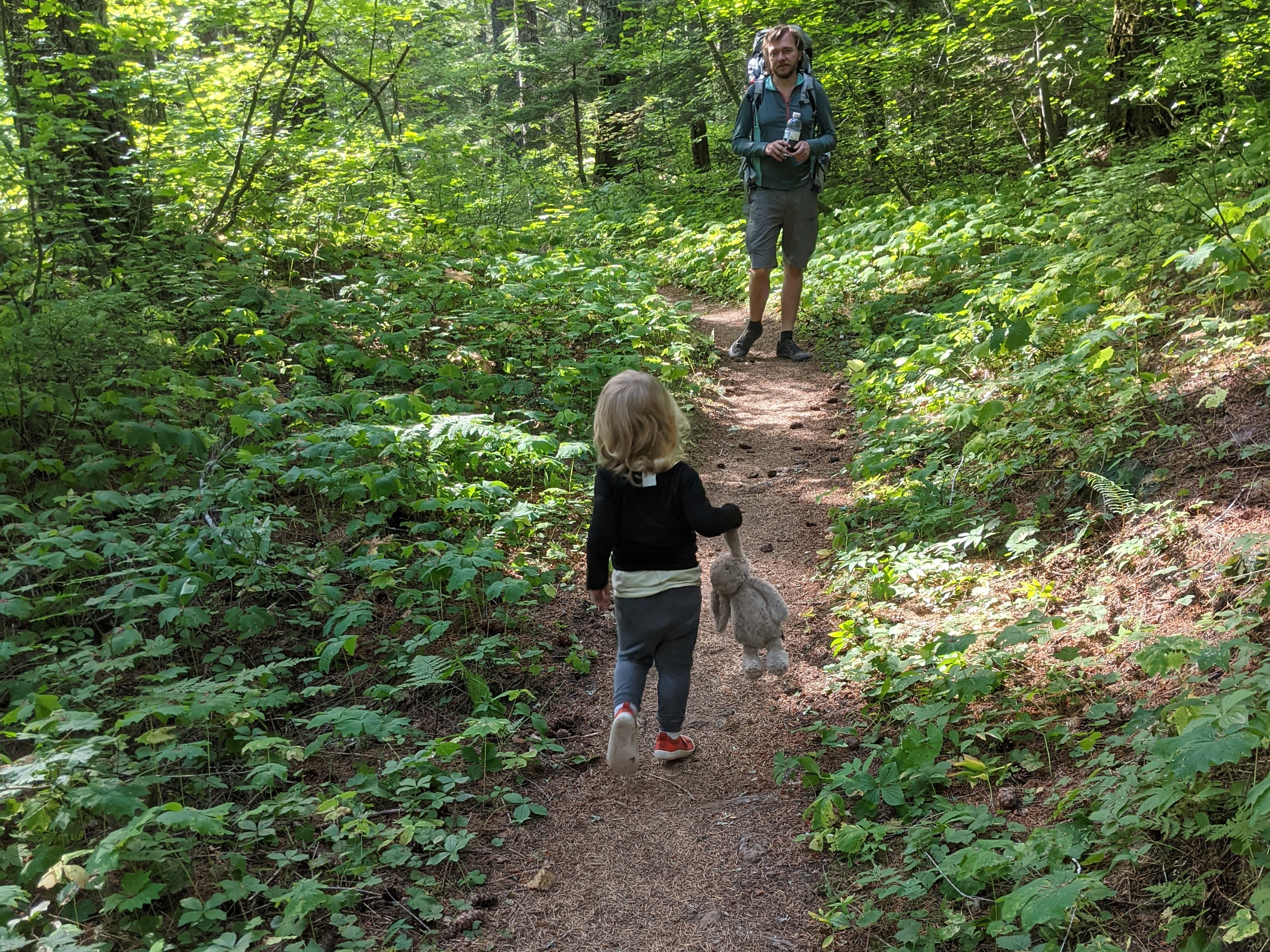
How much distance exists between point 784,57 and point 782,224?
1.47 metres

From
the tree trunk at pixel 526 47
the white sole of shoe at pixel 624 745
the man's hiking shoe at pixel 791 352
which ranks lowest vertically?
the white sole of shoe at pixel 624 745

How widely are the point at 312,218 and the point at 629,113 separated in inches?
360

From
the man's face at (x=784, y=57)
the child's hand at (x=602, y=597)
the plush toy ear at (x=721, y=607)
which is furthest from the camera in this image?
the man's face at (x=784, y=57)

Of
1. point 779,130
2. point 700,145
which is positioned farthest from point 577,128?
point 779,130

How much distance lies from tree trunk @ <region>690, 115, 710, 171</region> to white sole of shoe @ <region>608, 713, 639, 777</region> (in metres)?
14.8

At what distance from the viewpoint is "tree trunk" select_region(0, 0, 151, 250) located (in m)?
6.26

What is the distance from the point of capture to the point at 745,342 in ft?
28.6

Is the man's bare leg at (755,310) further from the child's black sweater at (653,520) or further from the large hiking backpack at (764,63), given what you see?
the child's black sweater at (653,520)

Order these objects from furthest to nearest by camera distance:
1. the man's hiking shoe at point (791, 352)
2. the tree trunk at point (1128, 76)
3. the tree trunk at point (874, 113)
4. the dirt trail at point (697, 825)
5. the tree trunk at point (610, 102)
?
the tree trunk at point (610, 102) → the tree trunk at point (874, 113) → the man's hiking shoe at point (791, 352) → the tree trunk at point (1128, 76) → the dirt trail at point (697, 825)

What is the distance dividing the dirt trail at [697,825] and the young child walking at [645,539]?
0.87 ft

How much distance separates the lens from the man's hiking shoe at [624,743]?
3.38 meters

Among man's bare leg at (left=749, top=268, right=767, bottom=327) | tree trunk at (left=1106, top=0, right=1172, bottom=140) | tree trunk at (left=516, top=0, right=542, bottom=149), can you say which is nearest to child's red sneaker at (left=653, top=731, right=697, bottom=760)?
man's bare leg at (left=749, top=268, right=767, bottom=327)

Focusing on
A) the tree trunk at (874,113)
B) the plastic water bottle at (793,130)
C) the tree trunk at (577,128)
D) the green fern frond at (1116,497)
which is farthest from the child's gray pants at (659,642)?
the tree trunk at (577,128)

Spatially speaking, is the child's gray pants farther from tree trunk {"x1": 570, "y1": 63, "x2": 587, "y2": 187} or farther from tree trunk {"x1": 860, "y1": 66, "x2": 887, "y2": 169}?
tree trunk {"x1": 570, "y1": 63, "x2": 587, "y2": 187}
